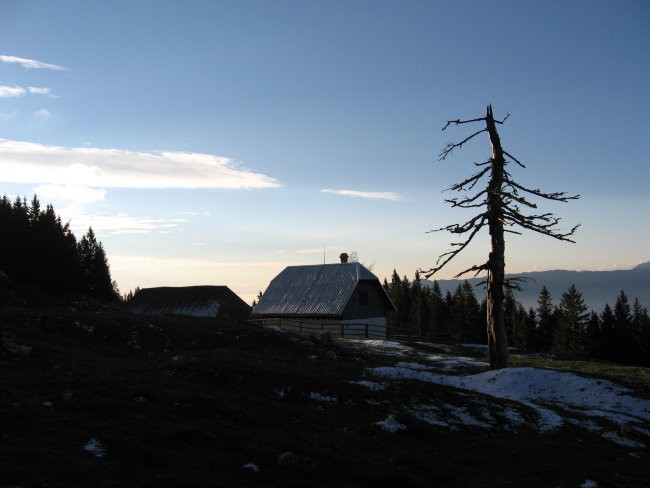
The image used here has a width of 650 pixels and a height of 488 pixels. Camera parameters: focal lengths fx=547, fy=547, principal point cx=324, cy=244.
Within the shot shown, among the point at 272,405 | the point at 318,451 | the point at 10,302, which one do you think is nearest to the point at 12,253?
the point at 10,302

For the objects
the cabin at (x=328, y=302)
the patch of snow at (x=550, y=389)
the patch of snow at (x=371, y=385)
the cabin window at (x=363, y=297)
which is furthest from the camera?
the cabin window at (x=363, y=297)

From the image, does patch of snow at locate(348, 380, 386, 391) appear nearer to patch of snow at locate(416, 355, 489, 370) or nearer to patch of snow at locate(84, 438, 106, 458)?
patch of snow at locate(84, 438, 106, 458)

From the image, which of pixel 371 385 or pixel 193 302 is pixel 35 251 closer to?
pixel 193 302

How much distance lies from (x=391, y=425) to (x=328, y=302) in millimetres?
36145

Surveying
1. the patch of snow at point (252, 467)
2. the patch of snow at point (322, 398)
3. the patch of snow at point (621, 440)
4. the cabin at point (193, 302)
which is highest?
the cabin at point (193, 302)

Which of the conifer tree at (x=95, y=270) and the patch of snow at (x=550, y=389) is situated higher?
the conifer tree at (x=95, y=270)

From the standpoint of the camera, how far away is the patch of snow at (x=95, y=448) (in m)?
8.26

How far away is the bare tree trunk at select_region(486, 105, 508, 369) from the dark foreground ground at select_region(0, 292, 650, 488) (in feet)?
27.5

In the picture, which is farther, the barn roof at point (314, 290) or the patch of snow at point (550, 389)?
the barn roof at point (314, 290)

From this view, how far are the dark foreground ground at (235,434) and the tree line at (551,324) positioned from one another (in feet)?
114

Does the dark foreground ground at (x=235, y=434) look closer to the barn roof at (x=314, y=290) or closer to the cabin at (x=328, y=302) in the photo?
the cabin at (x=328, y=302)

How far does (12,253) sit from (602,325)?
71079mm

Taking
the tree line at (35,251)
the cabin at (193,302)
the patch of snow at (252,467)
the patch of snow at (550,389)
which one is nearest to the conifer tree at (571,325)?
the cabin at (193,302)

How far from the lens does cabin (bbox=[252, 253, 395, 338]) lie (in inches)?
1891
